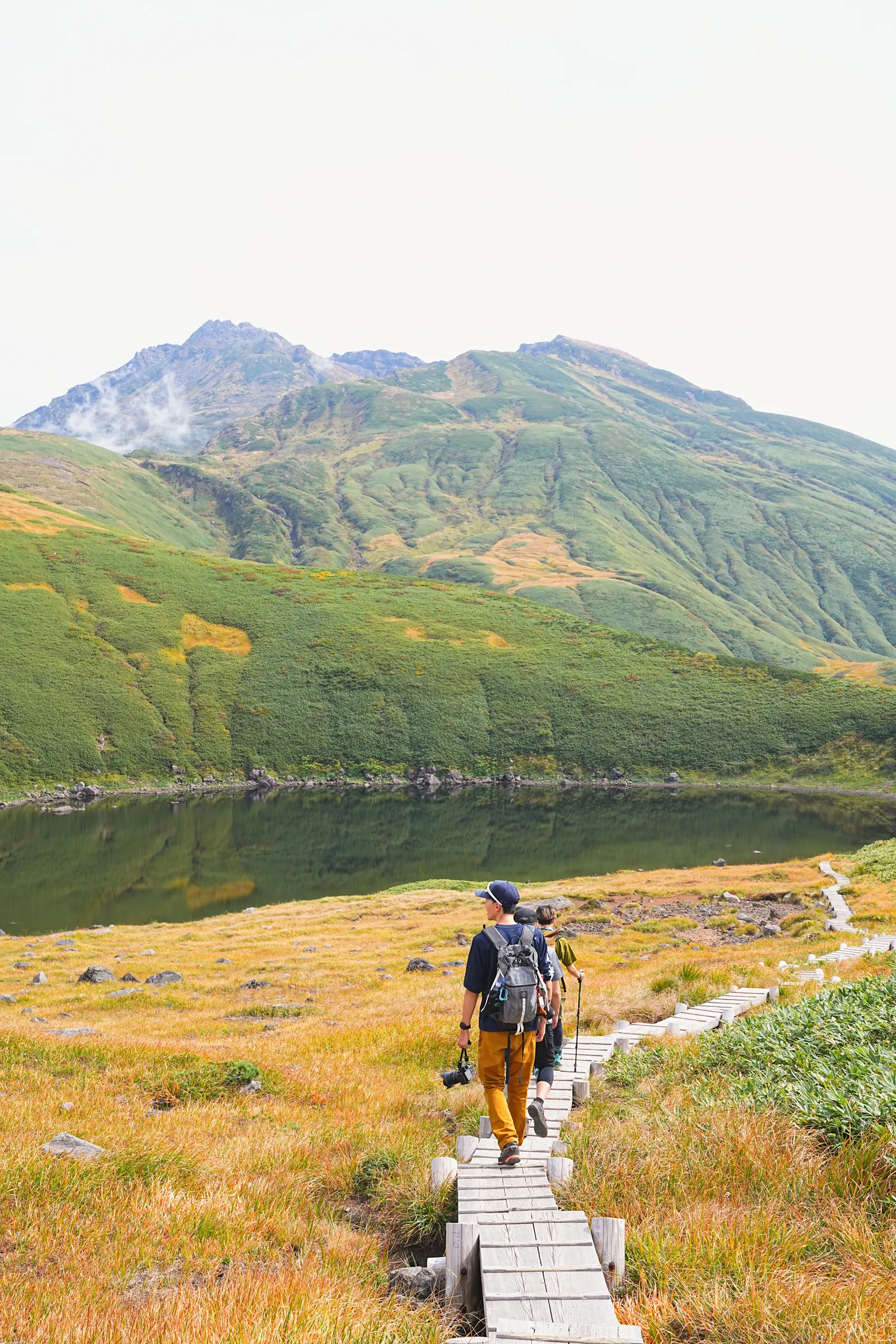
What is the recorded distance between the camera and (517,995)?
923 centimetres

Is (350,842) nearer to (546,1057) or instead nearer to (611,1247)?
(546,1057)

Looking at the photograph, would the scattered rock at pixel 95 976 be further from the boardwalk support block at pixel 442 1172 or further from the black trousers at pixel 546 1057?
the boardwalk support block at pixel 442 1172

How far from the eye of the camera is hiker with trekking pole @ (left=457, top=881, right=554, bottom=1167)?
30.3 feet

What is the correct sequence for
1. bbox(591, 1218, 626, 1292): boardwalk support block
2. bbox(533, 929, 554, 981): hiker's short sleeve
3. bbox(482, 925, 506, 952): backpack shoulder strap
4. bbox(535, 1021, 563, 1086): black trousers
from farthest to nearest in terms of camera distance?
bbox(535, 1021, 563, 1086): black trousers
bbox(533, 929, 554, 981): hiker's short sleeve
bbox(482, 925, 506, 952): backpack shoulder strap
bbox(591, 1218, 626, 1292): boardwalk support block

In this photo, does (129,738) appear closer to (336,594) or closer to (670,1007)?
(336,594)

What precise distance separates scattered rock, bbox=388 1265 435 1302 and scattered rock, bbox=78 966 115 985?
92.4ft

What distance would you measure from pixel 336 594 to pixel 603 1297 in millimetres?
171870

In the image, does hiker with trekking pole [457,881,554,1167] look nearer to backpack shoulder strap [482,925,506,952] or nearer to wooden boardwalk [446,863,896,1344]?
backpack shoulder strap [482,925,506,952]

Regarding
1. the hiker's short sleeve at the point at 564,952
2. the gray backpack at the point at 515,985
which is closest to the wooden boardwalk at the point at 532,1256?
the gray backpack at the point at 515,985

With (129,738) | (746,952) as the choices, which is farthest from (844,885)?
(129,738)

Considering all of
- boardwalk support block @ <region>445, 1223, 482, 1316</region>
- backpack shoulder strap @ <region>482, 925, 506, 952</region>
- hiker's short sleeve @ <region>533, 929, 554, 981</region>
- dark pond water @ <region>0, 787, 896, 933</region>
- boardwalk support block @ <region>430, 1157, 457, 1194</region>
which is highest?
backpack shoulder strap @ <region>482, 925, 506, 952</region>

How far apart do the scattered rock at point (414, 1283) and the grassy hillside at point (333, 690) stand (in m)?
113

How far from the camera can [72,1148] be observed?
8898 millimetres

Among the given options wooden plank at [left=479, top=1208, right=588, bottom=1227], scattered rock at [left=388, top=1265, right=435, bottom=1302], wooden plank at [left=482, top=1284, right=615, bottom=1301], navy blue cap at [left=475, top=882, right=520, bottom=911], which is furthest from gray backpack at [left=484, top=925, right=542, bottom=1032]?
wooden plank at [left=482, top=1284, right=615, bottom=1301]
